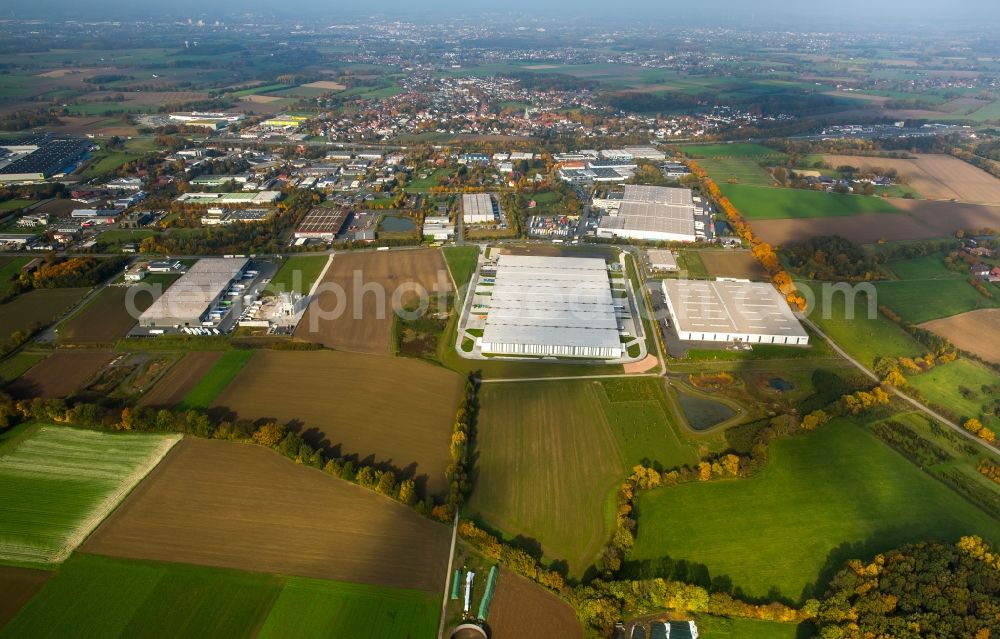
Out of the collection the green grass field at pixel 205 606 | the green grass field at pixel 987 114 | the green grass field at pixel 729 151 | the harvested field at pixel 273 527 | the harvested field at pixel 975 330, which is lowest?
the green grass field at pixel 205 606

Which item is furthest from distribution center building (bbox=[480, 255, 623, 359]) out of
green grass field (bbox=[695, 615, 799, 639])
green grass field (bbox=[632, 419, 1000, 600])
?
green grass field (bbox=[695, 615, 799, 639])

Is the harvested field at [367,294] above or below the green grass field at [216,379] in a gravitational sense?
above

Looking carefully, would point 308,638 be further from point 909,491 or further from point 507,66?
point 507,66

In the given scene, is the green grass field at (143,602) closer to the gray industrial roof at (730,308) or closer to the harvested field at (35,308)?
the harvested field at (35,308)

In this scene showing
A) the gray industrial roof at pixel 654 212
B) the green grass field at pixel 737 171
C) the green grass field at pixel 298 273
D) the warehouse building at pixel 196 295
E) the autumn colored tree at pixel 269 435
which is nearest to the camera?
the autumn colored tree at pixel 269 435

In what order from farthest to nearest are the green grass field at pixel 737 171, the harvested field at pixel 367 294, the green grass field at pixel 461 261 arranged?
the green grass field at pixel 737 171, the green grass field at pixel 461 261, the harvested field at pixel 367 294

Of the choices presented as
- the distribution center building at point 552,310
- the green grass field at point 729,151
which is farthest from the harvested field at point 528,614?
the green grass field at point 729,151
